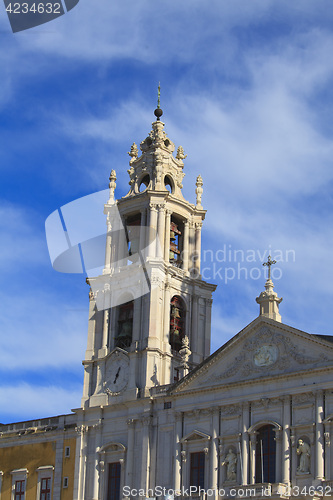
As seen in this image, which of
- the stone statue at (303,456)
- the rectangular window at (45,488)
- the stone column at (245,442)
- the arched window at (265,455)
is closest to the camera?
the stone statue at (303,456)

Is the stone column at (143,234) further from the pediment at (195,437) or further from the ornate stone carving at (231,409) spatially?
the pediment at (195,437)

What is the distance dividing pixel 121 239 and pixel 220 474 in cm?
1655

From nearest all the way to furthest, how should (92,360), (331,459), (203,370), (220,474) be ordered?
(331,459) → (220,474) → (203,370) → (92,360)

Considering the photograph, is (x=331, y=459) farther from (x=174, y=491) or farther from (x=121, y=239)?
(x=121, y=239)

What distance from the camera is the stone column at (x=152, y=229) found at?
174 feet

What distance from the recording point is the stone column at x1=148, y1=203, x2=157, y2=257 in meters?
53.2

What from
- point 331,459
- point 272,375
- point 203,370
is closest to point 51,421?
point 203,370

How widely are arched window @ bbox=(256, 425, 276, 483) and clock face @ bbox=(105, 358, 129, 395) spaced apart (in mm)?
9409

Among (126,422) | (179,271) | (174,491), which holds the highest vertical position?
(179,271)

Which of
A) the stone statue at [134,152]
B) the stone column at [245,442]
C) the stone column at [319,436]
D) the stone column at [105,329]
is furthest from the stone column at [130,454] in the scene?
the stone statue at [134,152]

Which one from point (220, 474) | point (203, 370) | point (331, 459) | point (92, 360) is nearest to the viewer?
point (331, 459)

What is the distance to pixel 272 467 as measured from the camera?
1716 inches

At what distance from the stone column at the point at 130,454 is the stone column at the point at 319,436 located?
1059cm

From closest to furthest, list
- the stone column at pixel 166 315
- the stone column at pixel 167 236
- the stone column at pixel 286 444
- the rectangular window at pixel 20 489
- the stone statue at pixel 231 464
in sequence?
1. the stone column at pixel 286 444
2. the stone statue at pixel 231 464
3. the stone column at pixel 166 315
4. the rectangular window at pixel 20 489
5. the stone column at pixel 167 236
